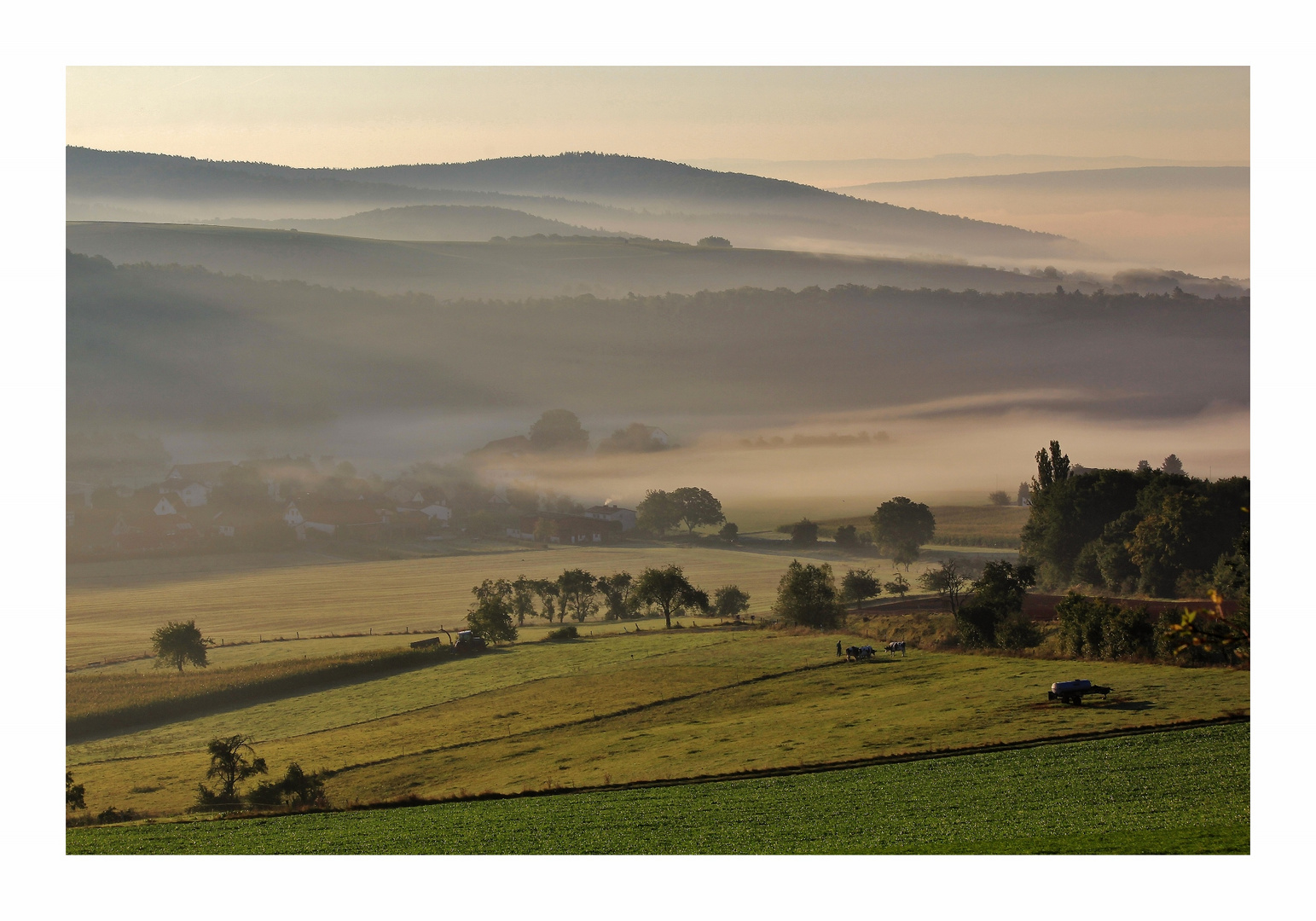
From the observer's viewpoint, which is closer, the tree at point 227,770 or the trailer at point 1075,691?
the tree at point 227,770

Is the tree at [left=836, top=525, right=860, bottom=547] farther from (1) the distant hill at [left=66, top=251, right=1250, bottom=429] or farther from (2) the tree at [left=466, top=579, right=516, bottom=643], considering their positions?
(2) the tree at [left=466, top=579, right=516, bottom=643]

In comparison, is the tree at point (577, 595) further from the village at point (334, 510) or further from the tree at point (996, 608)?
the tree at point (996, 608)

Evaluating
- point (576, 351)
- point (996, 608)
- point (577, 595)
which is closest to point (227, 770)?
point (577, 595)

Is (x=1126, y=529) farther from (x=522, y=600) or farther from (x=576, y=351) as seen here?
(x=522, y=600)

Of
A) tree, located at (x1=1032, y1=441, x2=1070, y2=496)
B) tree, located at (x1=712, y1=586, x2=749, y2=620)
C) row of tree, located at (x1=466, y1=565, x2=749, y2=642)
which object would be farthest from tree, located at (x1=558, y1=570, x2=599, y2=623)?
tree, located at (x1=1032, y1=441, x2=1070, y2=496)

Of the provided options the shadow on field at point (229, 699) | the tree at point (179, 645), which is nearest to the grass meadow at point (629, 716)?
the shadow on field at point (229, 699)
